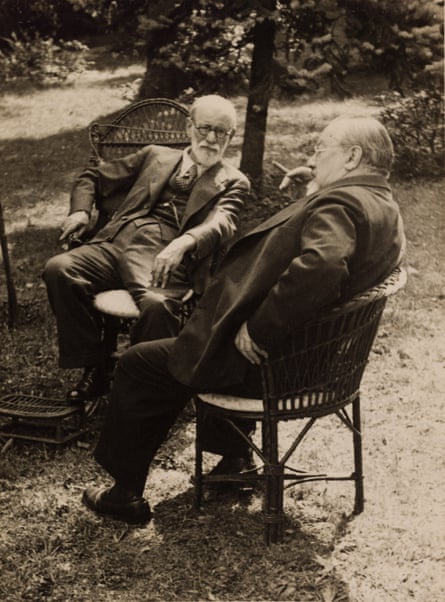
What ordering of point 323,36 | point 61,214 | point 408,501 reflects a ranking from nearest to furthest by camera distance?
point 408,501
point 323,36
point 61,214

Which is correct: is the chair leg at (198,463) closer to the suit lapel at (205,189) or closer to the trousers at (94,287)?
the trousers at (94,287)

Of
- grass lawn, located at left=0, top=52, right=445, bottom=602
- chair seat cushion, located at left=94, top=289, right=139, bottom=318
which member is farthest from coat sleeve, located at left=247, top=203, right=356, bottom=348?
chair seat cushion, located at left=94, top=289, right=139, bottom=318

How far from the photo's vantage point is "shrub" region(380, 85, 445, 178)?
8.59 m

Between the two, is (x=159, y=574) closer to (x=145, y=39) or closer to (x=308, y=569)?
(x=308, y=569)

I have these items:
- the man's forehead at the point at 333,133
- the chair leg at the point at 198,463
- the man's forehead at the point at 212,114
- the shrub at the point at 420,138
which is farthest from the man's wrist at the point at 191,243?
the shrub at the point at 420,138

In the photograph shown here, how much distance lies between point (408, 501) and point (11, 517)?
1739 mm

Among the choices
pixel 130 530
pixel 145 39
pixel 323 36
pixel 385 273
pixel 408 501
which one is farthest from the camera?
pixel 145 39

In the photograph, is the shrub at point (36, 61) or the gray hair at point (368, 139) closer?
the gray hair at point (368, 139)

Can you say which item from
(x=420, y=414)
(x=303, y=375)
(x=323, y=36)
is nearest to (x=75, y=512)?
(x=303, y=375)

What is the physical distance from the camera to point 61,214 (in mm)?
7527

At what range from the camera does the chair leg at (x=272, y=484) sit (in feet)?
10.3

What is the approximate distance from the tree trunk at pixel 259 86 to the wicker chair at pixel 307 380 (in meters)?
3.71

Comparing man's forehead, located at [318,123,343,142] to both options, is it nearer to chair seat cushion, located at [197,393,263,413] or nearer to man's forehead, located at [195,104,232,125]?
chair seat cushion, located at [197,393,263,413]

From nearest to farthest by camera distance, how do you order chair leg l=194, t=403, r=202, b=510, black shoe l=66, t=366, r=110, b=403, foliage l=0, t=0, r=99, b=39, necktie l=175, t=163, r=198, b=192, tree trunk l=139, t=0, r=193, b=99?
chair leg l=194, t=403, r=202, b=510 → black shoe l=66, t=366, r=110, b=403 → necktie l=175, t=163, r=198, b=192 → tree trunk l=139, t=0, r=193, b=99 → foliage l=0, t=0, r=99, b=39
